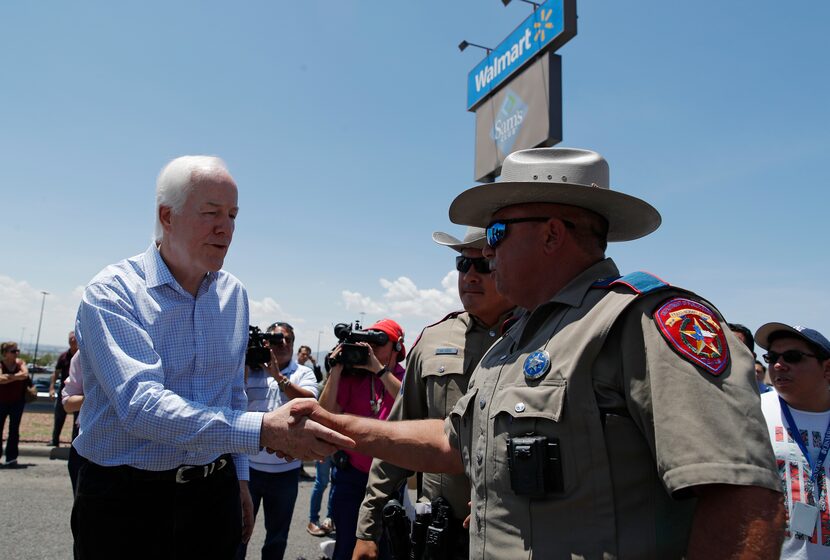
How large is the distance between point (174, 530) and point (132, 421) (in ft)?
1.63

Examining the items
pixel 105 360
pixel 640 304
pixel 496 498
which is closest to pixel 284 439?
pixel 105 360

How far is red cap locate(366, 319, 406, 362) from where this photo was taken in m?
5.17

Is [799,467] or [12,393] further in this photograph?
[12,393]

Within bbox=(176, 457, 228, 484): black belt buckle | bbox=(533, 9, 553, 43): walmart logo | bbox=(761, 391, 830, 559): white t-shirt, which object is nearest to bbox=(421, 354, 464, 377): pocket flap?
bbox=(176, 457, 228, 484): black belt buckle

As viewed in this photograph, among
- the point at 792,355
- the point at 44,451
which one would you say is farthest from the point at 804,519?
the point at 44,451

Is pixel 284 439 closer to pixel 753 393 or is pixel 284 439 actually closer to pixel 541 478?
pixel 541 478

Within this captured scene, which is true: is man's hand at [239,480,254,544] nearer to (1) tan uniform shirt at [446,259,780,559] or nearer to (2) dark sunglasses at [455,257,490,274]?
(1) tan uniform shirt at [446,259,780,559]

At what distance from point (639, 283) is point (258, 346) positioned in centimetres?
396

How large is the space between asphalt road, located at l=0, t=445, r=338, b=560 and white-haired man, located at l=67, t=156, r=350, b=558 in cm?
418

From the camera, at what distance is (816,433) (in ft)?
11.9

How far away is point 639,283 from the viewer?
69.6 inches

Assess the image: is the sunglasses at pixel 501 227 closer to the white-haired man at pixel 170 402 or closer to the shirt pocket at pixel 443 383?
the white-haired man at pixel 170 402

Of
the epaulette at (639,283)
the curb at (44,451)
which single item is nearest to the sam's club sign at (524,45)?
the epaulette at (639,283)

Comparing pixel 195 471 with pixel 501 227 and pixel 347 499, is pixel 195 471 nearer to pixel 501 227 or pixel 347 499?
pixel 501 227
